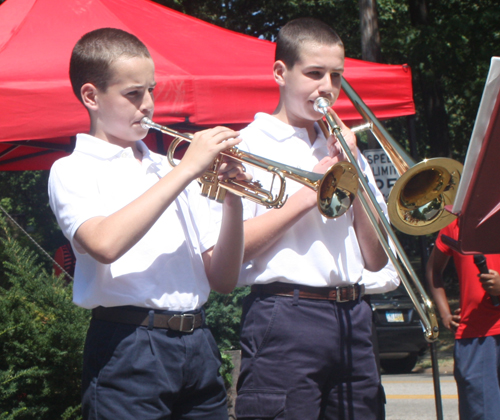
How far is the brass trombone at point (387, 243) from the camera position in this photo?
6.22 feet

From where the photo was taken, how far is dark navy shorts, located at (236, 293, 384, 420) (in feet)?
6.41

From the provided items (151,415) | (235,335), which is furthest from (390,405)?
(151,415)

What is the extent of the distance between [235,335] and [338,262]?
6.92 ft

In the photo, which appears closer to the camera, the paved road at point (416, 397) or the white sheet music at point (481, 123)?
the white sheet music at point (481, 123)

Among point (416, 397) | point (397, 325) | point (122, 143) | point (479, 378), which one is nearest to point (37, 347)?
point (122, 143)

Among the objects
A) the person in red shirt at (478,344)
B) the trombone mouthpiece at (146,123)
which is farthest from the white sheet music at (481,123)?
the person in red shirt at (478,344)

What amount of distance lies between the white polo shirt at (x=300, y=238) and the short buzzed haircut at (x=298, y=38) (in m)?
0.24

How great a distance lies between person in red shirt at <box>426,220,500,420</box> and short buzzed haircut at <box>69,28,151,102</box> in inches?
80.0

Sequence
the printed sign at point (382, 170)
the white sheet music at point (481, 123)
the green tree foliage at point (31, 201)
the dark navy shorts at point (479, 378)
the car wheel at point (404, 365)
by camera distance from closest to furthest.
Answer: the white sheet music at point (481, 123) < the dark navy shorts at point (479, 378) < the printed sign at point (382, 170) < the car wheel at point (404, 365) < the green tree foliage at point (31, 201)

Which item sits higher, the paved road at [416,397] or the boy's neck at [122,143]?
the boy's neck at [122,143]

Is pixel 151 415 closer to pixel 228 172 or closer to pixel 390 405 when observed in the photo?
pixel 228 172

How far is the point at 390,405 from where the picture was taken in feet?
20.5

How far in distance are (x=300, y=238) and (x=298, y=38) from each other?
756mm

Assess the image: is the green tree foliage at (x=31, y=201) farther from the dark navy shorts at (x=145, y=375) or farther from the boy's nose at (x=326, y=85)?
the dark navy shorts at (x=145, y=375)
